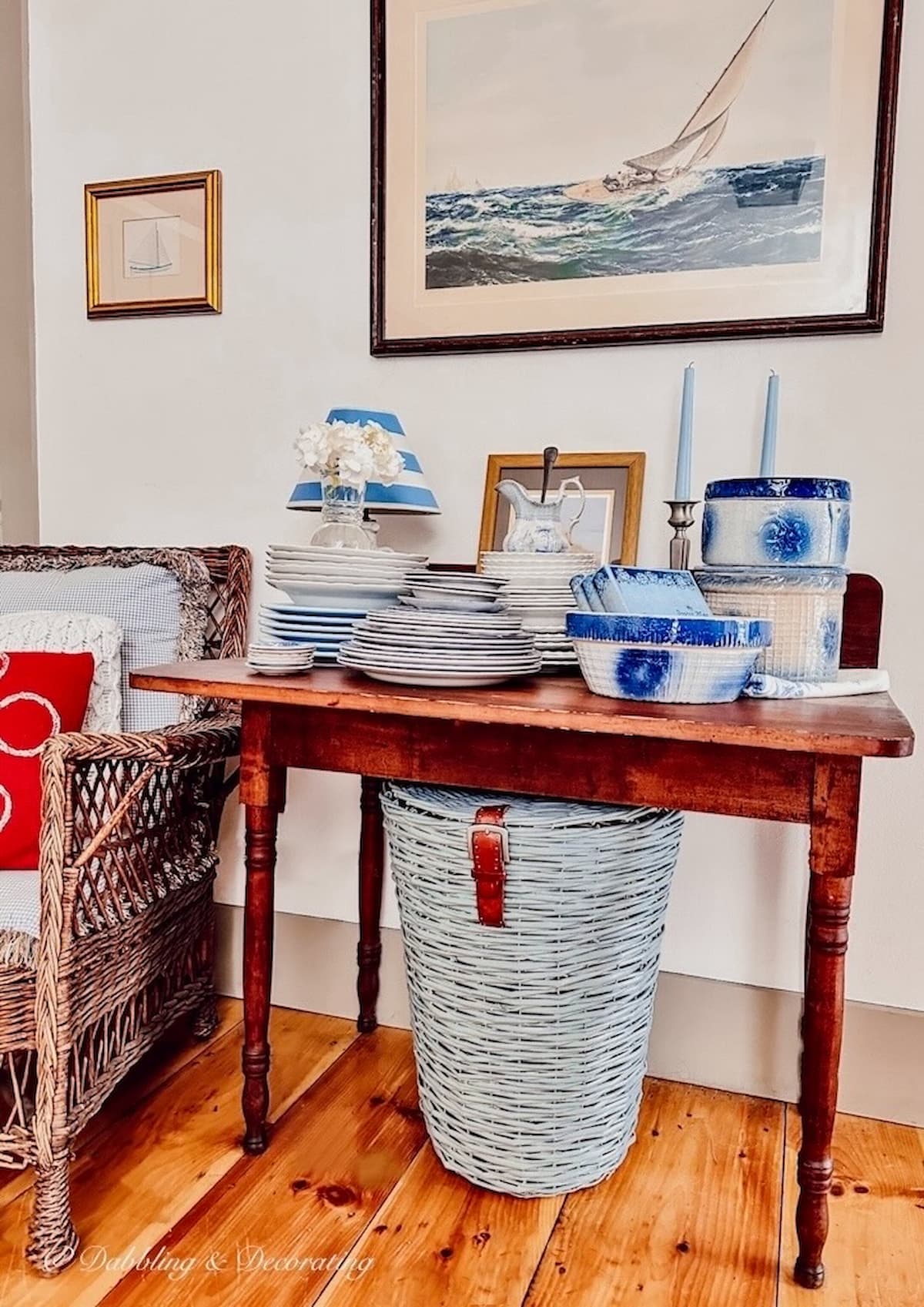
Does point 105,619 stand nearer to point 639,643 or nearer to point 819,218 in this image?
point 639,643

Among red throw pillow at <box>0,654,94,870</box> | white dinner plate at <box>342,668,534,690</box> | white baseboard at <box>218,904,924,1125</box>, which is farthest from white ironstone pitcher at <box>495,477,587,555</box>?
white baseboard at <box>218,904,924,1125</box>

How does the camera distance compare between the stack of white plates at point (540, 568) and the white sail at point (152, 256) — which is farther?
the white sail at point (152, 256)

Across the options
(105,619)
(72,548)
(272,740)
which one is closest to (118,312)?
(72,548)

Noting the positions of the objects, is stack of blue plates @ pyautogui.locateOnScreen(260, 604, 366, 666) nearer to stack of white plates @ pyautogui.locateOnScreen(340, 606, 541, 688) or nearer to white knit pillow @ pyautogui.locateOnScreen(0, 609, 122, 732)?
stack of white plates @ pyautogui.locateOnScreen(340, 606, 541, 688)

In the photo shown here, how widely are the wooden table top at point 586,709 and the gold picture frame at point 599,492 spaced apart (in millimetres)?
379

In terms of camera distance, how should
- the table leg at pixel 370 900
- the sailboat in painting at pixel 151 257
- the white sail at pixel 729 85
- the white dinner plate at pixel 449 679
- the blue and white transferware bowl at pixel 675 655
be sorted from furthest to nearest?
the sailboat in painting at pixel 151 257, the table leg at pixel 370 900, the white sail at pixel 729 85, the white dinner plate at pixel 449 679, the blue and white transferware bowl at pixel 675 655

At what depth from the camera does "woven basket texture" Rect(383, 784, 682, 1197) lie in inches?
51.1

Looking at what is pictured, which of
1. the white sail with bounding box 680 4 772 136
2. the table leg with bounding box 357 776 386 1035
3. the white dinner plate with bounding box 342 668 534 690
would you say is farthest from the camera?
→ the table leg with bounding box 357 776 386 1035

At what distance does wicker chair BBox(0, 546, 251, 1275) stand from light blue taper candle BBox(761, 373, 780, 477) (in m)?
0.95

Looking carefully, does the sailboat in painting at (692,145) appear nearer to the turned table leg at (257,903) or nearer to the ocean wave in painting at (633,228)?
the ocean wave in painting at (633,228)

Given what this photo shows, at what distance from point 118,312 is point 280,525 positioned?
570 mm

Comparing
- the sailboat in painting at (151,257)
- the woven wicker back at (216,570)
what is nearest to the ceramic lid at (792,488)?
the woven wicker back at (216,570)

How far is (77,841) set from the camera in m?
1.27

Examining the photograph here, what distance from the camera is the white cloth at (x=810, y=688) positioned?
1.21m
